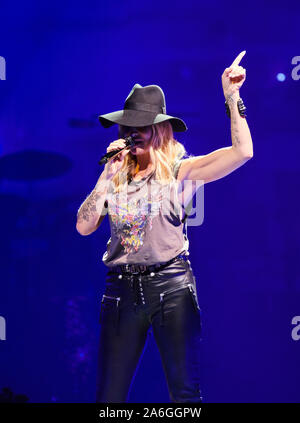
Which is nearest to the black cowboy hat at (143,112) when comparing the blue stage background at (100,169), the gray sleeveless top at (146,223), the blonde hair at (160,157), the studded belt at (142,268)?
the blonde hair at (160,157)

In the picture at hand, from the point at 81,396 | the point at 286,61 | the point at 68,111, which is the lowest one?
the point at 81,396

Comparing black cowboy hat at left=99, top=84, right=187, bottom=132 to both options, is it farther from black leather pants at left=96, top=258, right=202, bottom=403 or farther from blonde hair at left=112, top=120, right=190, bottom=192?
black leather pants at left=96, top=258, right=202, bottom=403

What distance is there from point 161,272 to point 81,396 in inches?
66.8

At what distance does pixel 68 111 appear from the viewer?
10.2ft

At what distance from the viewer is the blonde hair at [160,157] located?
192 centimetres

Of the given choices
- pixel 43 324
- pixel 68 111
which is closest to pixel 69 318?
pixel 43 324

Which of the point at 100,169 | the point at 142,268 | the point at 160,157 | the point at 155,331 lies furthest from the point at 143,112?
the point at 100,169

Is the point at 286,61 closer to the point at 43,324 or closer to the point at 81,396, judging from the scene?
the point at 43,324

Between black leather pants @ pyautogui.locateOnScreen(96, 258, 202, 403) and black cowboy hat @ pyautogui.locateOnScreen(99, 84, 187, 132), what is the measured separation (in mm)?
561

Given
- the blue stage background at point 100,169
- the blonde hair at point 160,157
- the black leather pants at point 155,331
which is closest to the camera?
the black leather pants at point 155,331

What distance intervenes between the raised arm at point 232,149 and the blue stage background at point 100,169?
1115 mm

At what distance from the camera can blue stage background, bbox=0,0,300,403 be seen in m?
2.96

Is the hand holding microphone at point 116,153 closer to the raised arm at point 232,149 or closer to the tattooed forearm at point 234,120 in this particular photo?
the raised arm at point 232,149

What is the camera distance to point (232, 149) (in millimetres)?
1793
